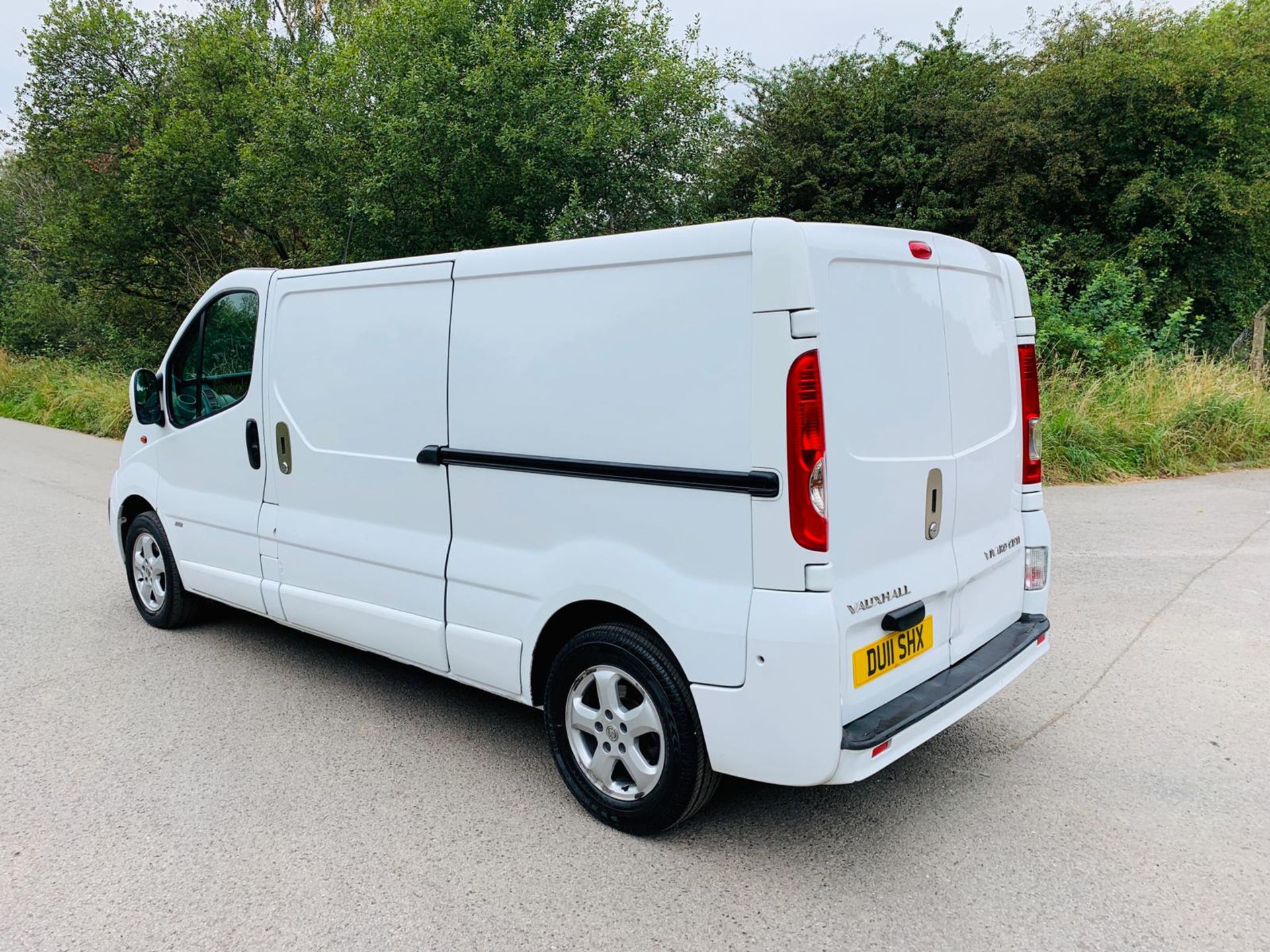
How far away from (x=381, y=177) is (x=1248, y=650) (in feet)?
41.2

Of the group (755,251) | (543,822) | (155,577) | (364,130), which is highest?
(364,130)

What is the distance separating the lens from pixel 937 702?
3.11 meters

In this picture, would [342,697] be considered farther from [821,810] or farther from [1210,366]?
[1210,366]

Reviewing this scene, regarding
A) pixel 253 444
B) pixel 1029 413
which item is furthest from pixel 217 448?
pixel 1029 413

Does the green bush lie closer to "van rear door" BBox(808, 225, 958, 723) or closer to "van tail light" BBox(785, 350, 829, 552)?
"van rear door" BBox(808, 225, 958, 723)

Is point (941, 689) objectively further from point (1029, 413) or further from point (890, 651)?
point (1029, 413)

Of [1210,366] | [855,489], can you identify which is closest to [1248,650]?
[855,489]

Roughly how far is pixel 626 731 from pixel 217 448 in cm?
298

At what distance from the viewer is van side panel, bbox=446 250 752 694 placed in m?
2.86

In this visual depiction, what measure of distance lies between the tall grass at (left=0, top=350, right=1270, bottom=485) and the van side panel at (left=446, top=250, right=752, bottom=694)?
830 centimetres

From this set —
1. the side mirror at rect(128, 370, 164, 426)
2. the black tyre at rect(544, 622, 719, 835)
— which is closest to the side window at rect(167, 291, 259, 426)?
the side mirror at rect(128, 370, 164, 426)

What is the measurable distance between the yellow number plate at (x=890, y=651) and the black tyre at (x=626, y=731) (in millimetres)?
547

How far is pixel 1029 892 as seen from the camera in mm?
2877

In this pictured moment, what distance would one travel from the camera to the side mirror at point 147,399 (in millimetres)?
5371
